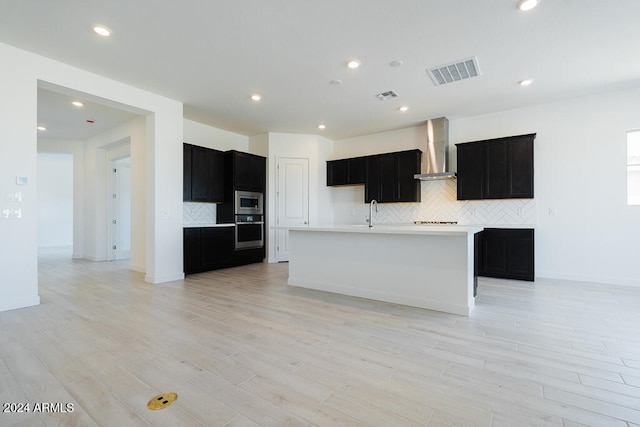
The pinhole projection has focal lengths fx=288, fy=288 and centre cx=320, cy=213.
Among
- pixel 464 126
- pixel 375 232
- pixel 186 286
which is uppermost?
pixel 464 126

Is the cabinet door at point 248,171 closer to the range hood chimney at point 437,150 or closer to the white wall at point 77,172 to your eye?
the range hood chimney at point 437,150

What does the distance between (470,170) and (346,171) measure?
2.62 m

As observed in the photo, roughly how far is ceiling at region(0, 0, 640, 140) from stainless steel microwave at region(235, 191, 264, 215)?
206 centimetres

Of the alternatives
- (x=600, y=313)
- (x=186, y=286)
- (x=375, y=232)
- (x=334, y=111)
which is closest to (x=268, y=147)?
(x=334, y=111)

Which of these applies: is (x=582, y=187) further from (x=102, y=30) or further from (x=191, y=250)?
(x=102, y=30)

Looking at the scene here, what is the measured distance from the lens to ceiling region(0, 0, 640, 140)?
8.70ft

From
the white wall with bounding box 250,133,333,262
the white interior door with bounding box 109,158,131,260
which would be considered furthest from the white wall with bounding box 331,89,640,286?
the white interior door with bounding box 109,158,131,260

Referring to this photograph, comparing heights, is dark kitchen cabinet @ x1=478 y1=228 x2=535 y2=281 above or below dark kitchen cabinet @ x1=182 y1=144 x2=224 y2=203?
below

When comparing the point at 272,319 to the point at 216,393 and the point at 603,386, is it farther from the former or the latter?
the point at 603,386

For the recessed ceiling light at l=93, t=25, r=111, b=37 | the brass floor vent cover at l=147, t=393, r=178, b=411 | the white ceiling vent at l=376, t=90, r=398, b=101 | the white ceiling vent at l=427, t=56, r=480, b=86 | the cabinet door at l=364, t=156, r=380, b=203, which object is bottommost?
the brass floor vent cover at l=147, t=393, r=178, b=411

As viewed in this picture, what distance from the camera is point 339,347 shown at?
2354 millimetres

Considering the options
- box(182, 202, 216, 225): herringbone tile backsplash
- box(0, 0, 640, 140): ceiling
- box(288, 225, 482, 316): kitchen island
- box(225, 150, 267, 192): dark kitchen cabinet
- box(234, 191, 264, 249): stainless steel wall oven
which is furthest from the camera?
box(234, 191, 264, 249): stainless steel wall oven

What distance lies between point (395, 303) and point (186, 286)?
3100mm

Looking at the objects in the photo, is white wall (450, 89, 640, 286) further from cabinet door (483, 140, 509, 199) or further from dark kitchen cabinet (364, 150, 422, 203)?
dark kitchen cabinet (364, 150, 422, 203)
